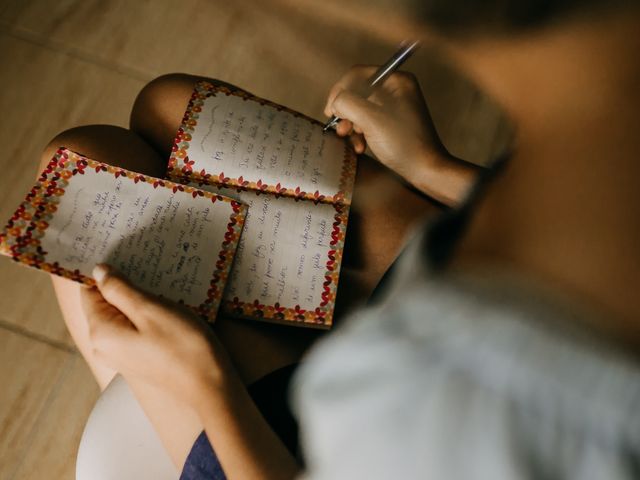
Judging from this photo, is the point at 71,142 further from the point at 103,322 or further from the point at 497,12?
the point at 497,12

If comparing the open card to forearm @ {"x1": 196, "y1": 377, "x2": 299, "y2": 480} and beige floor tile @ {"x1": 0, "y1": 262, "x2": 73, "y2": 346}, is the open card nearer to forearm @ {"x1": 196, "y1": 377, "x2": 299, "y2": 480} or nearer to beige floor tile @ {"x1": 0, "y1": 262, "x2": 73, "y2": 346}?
forearm @ {"x1": 196, "y1": 377, "x2": 299, "y2": 480}

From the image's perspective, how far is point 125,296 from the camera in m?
0.51

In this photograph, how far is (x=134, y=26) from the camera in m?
1.22

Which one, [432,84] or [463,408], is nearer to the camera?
[463,408]

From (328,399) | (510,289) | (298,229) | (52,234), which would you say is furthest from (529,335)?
(52,234)

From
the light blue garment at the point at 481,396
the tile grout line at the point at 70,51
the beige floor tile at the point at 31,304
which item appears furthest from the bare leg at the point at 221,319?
the tile grout line at the point at 70,51

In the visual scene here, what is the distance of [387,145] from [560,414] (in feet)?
1.52

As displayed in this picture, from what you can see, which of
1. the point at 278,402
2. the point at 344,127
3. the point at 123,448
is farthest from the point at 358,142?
the point at 123,448

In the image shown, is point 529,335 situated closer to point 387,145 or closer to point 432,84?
point 387,145

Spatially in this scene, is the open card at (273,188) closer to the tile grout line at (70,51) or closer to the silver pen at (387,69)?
the silver pen at (387,69)

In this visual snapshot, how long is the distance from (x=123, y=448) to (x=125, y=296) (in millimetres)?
185

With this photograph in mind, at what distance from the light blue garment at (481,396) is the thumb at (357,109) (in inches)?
14.8

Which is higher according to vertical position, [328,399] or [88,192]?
[328,399]

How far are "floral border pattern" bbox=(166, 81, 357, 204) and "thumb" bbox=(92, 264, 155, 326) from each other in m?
0.19
